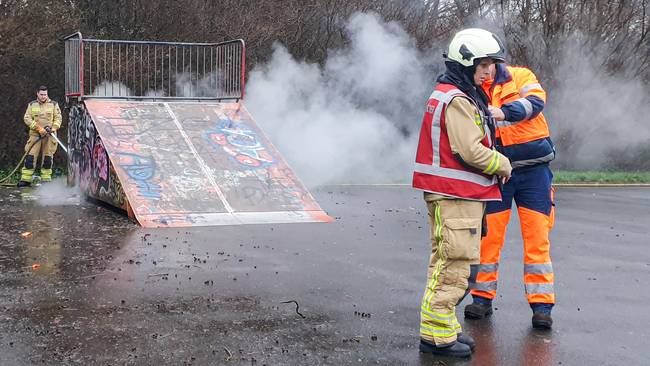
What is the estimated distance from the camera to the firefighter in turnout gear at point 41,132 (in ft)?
44.5

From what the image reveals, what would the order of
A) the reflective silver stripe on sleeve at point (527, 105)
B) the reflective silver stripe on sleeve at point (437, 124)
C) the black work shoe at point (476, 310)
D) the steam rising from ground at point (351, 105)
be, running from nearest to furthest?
the reflective silver stripe on sleeve at point (437, 124) < the reflective silver stripe on sleeve at point (527, 105) < the black work shoe at point (476, 310) < the steam rising from ground at point (351, 105)

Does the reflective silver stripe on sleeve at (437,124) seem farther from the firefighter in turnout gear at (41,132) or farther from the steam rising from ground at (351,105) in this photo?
the firefighter in turnout gear at (41,132)

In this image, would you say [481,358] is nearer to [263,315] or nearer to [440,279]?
[440,279]

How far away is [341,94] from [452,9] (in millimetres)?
6525

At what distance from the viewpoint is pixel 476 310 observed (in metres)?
5.46

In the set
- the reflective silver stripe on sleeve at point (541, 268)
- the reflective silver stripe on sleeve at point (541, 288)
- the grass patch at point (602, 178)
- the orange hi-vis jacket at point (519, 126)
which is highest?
the orange hi-vis jacket at point (519, 126)

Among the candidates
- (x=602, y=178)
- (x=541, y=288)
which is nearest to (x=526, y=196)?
(x=541, y=288)

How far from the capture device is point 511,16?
65.9ft

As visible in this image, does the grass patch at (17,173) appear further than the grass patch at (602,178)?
No

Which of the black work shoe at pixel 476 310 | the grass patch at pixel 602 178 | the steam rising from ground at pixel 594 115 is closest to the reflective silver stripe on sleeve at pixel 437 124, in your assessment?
the black work shoe at pixel 476 310

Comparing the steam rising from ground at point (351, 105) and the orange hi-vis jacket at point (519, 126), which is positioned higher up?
the orange hi-vis jacket at point (519, 126)

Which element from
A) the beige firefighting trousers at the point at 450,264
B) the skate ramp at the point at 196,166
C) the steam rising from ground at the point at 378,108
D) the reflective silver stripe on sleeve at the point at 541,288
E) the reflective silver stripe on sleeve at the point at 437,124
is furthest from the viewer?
the steam rising from ground at the point at 378,108

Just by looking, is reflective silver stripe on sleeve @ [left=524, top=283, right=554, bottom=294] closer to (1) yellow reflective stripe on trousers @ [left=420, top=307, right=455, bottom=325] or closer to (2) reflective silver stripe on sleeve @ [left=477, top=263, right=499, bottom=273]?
(2) reflective silver stripe on sleeve @ [left=477, top=263, right=499, bottom=273]

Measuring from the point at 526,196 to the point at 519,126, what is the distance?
516mm
